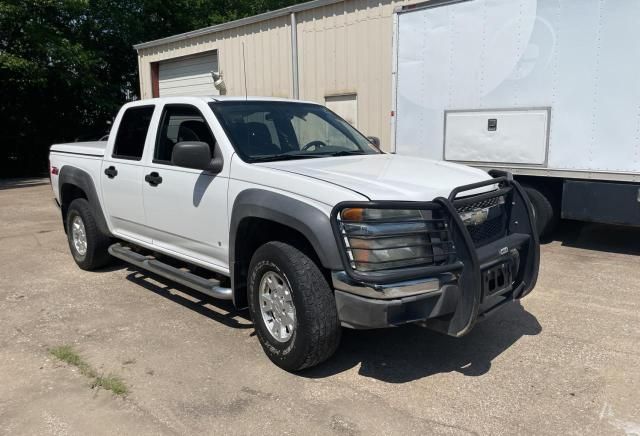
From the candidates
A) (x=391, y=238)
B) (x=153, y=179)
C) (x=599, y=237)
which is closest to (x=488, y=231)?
(x=391, y=238)

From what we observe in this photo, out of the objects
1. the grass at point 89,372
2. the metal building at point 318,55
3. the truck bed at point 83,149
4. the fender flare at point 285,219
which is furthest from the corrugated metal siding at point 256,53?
the grass at point 89,372

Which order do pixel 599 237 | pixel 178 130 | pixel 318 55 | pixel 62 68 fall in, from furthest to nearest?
pixel 62 68, pixel 318 55, pixel 599 237, pixel 178 130

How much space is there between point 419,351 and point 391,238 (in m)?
1.30

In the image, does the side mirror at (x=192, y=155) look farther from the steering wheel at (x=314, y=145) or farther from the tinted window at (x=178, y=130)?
the steering wheel at (x=314, y=145)

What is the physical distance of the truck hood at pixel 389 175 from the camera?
344cm

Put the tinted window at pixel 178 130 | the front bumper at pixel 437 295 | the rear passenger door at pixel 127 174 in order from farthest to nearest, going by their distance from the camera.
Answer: the rear passenger door at pixel 127 174, the tinted window at pixel 178 130, the front bumper at pixel 437 295

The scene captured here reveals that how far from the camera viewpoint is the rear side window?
5.29 metres

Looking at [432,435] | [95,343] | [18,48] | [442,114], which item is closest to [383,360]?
[432,435]

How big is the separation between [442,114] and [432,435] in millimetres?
5608

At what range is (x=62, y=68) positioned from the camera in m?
18.5

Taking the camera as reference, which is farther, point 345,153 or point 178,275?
point 345,153

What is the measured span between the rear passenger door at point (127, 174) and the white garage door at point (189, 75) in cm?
844

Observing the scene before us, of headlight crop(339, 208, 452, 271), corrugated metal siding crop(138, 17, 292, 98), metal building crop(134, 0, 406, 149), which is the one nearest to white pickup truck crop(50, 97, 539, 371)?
headlight crop(339, 208, 452, 271)

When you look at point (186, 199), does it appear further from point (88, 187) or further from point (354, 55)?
point (354, 55)
